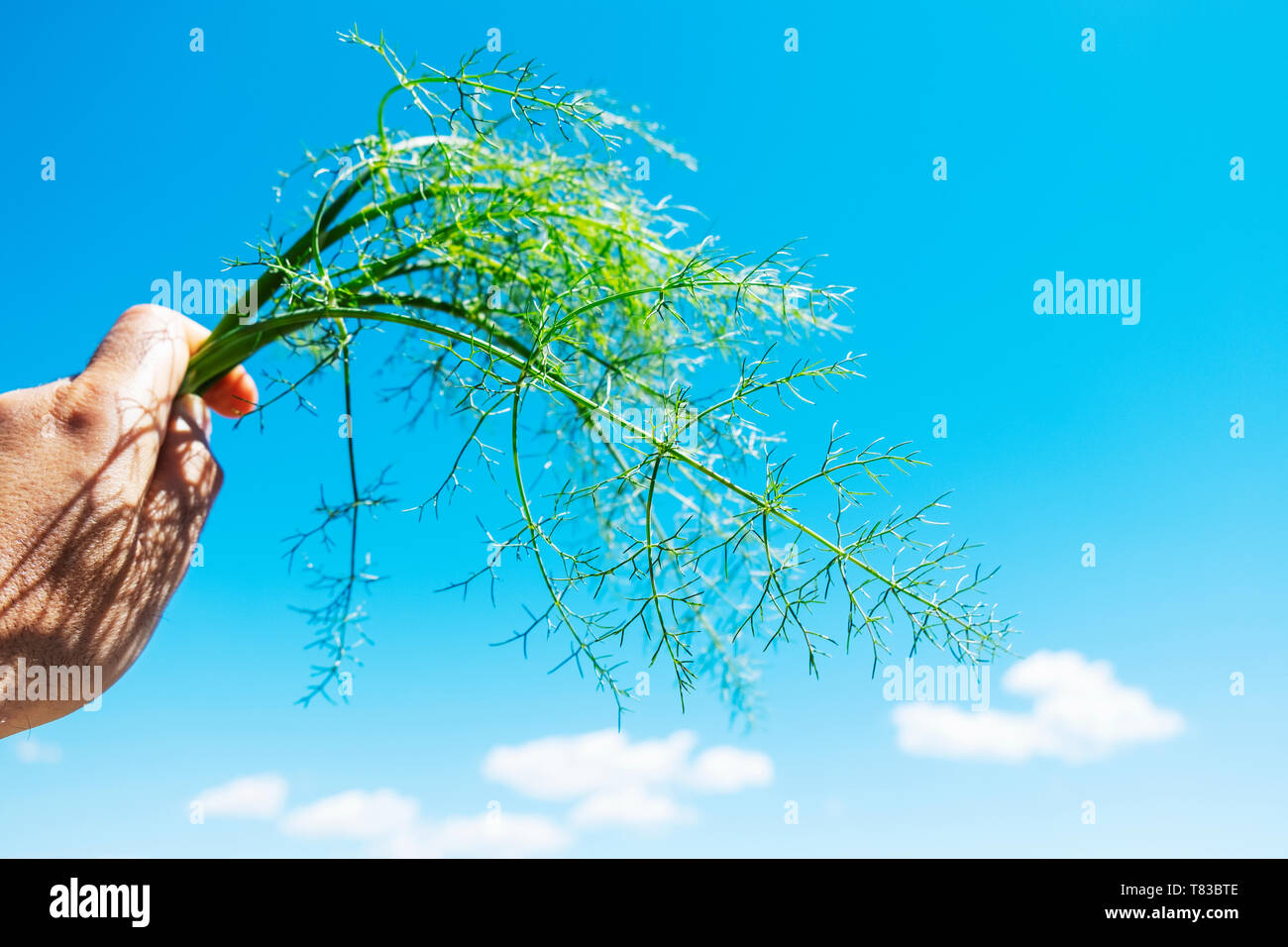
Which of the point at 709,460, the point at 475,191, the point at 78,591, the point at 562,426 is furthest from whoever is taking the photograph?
the point at 562,426

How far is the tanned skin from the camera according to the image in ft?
3.62

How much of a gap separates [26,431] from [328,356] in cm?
41

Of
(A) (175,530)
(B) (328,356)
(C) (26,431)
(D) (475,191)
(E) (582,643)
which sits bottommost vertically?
(E) (582,643)

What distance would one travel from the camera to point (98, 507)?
1.15 m

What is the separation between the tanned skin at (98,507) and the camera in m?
1.10

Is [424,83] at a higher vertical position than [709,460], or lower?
higher

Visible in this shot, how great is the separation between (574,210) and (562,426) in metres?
0.41

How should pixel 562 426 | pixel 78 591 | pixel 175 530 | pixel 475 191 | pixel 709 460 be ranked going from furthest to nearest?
pixel 562 426 < pixel 709 460 < pixel 475 191 < pixel 175 530 < pixel 78 591
